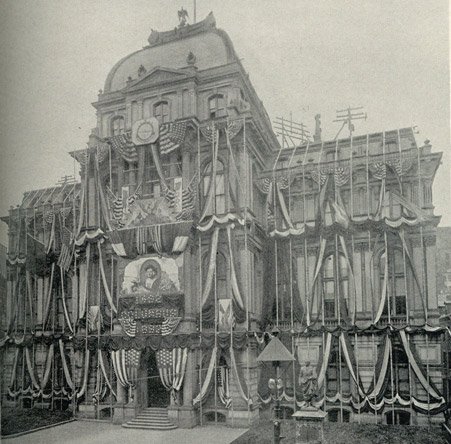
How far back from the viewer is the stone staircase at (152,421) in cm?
1986

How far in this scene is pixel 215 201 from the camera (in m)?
21.8

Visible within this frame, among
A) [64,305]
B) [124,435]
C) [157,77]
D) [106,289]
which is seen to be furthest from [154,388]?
[157,77]

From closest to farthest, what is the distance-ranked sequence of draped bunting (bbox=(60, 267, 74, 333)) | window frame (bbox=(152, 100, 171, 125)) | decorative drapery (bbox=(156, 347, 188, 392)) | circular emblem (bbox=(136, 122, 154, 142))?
decorative drapery (bbox=(156, 347, 188, 392)), circular emblem (bbox=(136, 122, 154, 142)), window frame (bbox=(152, 100, 171, 125)), draped bunting (bbox=(60, 267, 74, 333))

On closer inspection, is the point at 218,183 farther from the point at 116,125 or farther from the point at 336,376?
the point at 336,376

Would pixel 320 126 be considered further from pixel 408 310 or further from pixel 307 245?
pixel 408 310

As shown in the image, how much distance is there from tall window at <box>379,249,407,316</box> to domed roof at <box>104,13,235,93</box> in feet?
36.3

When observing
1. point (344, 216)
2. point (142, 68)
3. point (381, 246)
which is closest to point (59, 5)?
point (142, 68)

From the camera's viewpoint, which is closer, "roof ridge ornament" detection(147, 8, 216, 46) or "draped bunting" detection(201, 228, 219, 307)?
"draped bunting" detection(201, 228, 219, 307)

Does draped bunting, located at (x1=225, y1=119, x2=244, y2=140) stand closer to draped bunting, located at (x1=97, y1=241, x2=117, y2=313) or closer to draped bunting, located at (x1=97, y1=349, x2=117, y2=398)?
draped bunting, located at (x1=97, y1=241, x2=117, y2=313)

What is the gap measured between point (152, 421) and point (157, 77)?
Result: 14571 mm

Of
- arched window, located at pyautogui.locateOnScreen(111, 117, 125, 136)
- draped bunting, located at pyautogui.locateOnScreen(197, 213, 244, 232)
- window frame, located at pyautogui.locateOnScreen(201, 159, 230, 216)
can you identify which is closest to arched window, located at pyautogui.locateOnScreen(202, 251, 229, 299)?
draped bunting, located at pyautogui.locateOnScreen(197, 213, 244, 232)

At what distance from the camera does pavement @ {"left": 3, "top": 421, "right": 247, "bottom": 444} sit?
17766 mm

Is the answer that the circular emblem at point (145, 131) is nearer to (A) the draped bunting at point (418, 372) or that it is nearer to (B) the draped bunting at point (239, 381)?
(B) the draped bunting at point (239, 381)

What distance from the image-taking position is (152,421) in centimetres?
2027
